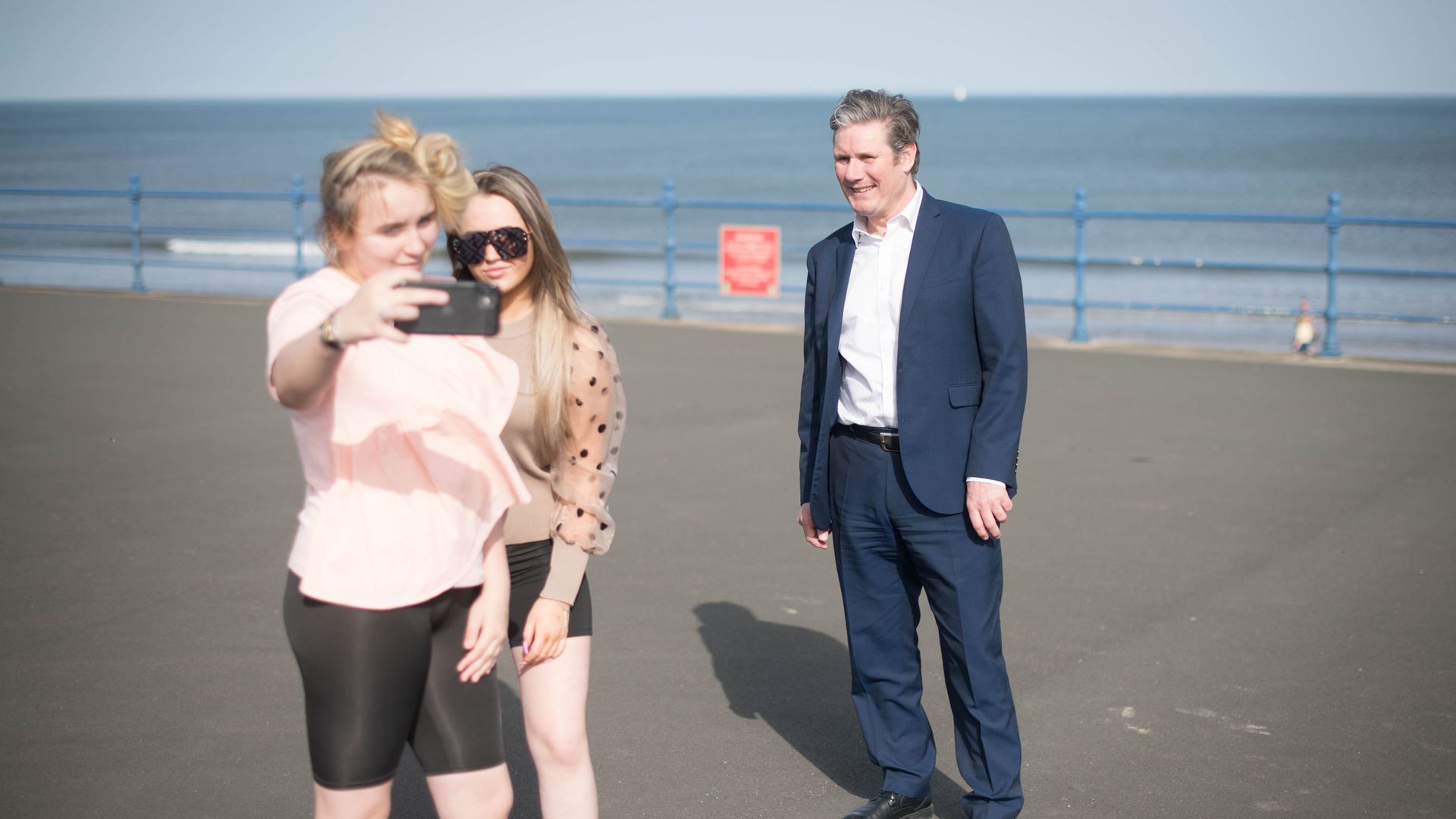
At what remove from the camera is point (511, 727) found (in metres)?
4.18

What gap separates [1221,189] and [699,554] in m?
53.4

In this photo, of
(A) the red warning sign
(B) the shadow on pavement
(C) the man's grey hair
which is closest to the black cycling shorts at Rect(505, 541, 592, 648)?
(C) the man's grey hair

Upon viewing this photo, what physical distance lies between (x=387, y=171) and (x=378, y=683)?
825 mm

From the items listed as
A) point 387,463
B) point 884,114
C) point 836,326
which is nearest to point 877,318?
point 836,326

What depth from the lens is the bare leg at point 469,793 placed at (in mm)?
2305

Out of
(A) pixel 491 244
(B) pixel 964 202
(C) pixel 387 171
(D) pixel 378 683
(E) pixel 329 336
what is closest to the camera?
(E) pixel 329 336

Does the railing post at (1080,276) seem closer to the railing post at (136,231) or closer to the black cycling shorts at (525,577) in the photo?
the black cycling shorts at (525,577)

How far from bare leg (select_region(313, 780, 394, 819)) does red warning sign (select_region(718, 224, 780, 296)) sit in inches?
446

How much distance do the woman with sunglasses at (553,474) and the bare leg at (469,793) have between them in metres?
0.32

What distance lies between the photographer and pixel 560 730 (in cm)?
268

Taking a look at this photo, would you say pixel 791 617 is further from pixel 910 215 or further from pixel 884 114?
pixel 884 114

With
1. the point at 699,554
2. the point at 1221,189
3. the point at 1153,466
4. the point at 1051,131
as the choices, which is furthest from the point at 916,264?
the point at 1051,131

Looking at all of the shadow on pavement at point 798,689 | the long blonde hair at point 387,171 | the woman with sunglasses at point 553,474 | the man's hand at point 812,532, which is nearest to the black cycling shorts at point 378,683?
the woman with sunglasses at point 553,474

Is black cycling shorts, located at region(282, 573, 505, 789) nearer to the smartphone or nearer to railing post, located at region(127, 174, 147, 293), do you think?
the smartphone
